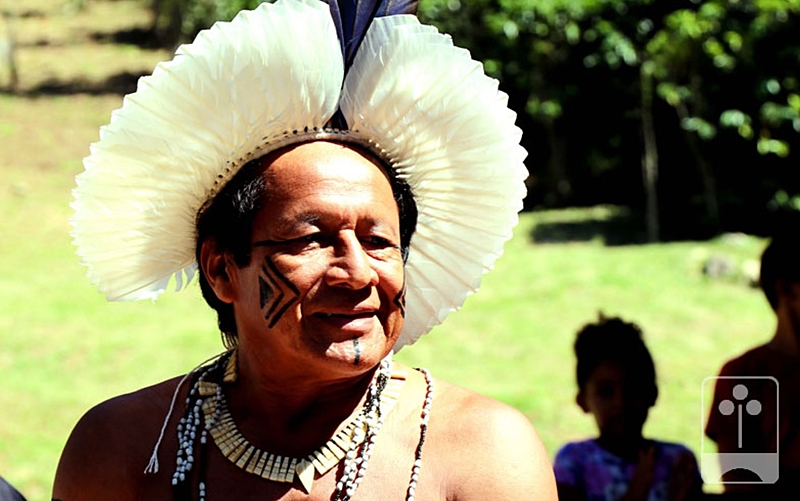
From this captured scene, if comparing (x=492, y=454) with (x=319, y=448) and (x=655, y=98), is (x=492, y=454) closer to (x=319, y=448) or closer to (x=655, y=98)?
(x=319, y=448)

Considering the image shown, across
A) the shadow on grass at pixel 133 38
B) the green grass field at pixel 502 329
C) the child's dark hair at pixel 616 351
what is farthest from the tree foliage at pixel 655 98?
the shadow on grass at pixel 133 38

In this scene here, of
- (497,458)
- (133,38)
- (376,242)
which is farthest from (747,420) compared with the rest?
(133,38)

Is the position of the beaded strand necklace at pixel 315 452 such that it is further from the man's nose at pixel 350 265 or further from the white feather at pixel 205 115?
the white feather at pixel 205 115

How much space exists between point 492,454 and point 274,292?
1.56 feet

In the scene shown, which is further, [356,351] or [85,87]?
[85,87]

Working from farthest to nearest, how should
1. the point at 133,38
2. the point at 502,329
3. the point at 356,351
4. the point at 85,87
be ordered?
the point at 133,38 < the point at 85,87 < the point at 502,329 < the point at 356,351

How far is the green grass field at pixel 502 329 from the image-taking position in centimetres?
707

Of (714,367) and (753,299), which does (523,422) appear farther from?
(753,299)

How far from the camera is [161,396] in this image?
214 cm

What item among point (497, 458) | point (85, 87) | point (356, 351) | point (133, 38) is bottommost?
point (497, 458)

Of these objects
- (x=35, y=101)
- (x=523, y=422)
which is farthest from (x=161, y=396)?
(x=35, y=101)

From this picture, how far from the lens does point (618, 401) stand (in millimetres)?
3266

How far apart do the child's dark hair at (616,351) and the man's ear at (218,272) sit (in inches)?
66.0

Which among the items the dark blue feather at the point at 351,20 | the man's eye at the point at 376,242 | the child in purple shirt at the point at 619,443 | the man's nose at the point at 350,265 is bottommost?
the child in purple shirt at the point at 619,443
